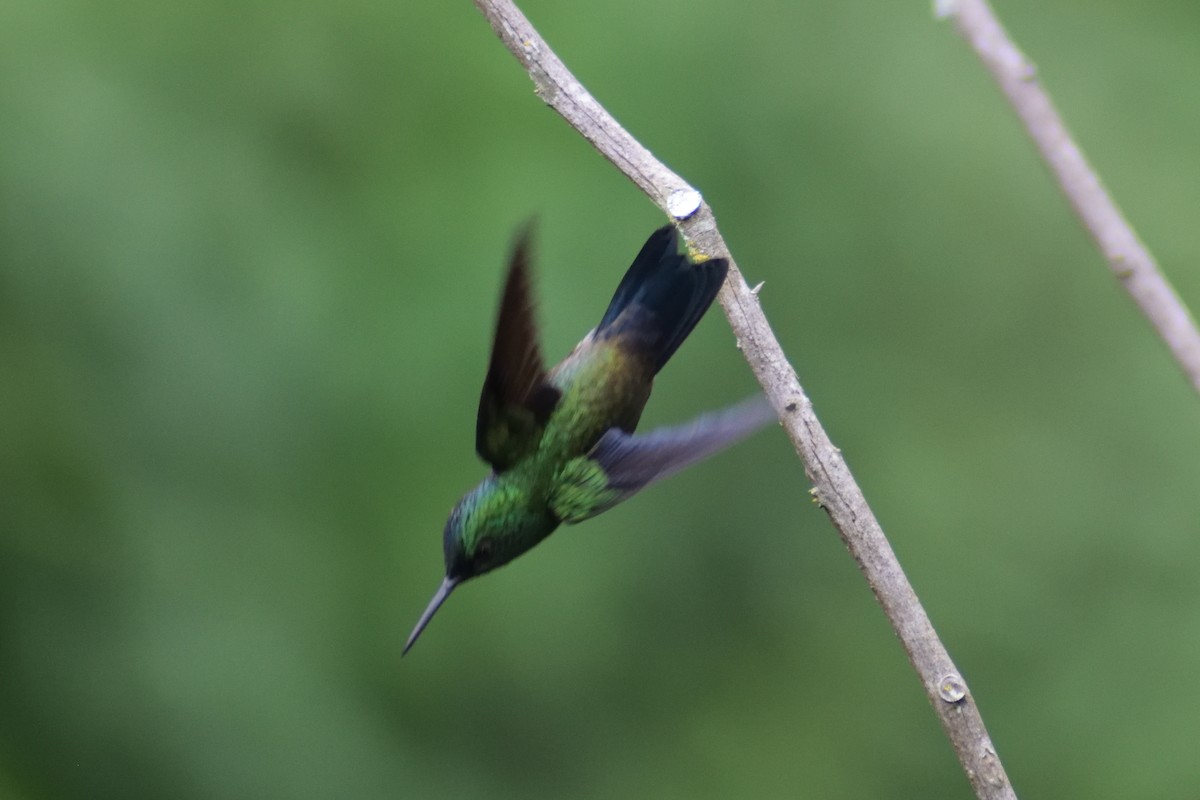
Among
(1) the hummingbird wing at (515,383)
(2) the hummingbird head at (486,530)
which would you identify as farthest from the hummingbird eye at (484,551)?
(1) the hummingbird wing at (515,383)

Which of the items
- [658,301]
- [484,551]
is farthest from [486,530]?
[658,301]

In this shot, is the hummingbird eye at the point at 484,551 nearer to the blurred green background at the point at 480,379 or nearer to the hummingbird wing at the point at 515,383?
the hummingbird wing at the point at 515,383

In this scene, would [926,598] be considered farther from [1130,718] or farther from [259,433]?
[259,433]

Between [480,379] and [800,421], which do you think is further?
[480,379]

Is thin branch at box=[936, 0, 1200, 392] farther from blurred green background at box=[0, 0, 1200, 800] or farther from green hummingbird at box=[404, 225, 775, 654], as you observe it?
blurred green background at box=[0, 0, 1200, 800]

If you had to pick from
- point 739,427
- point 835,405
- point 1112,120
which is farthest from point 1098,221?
point 1112,120

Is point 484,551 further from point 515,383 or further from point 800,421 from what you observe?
point 800,421
